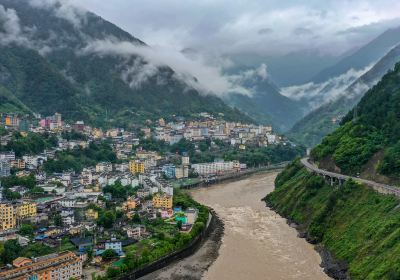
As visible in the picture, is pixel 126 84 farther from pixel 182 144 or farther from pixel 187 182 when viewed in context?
pixel 187 182

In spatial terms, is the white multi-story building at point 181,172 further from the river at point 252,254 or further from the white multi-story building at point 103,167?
the river at point 252,254

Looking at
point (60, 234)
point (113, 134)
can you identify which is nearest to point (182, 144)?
point (113, 134)

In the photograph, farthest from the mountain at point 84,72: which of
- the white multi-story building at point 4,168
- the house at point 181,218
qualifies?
the house at point 181,218

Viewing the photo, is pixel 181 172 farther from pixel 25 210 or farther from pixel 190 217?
pixel 25 210

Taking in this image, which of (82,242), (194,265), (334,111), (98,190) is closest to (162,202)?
(98,190)

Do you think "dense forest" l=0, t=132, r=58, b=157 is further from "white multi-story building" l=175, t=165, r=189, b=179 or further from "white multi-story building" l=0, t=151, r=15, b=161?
"white multi-story building" l=175, t=165, r=189, b=179
